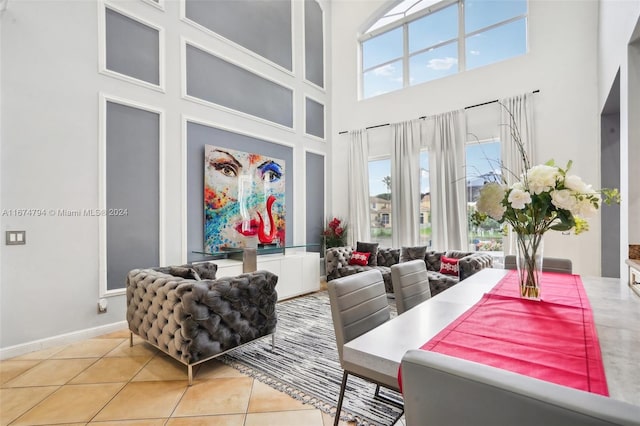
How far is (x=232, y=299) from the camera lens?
2.46 meters

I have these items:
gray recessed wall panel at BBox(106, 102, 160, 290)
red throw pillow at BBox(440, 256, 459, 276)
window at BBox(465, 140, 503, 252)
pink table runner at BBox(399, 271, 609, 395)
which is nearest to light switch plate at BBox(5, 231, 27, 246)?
gray recessed wall panel at BBox(106, 102, 160, 290)

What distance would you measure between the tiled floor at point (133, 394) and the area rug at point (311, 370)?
4.2 inches

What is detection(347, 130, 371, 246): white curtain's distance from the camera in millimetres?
6090

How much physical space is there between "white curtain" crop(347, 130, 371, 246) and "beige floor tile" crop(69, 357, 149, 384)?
164 inches

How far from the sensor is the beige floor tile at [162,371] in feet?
7.91

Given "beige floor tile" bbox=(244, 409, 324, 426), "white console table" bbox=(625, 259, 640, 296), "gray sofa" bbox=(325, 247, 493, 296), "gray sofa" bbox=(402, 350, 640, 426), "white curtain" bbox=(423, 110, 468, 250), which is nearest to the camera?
"gray sofa" bbox=(402, 350, 640, 426)

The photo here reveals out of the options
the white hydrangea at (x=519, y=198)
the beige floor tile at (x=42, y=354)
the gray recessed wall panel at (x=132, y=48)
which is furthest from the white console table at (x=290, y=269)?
the white hydrangea at (x=519, y=198)

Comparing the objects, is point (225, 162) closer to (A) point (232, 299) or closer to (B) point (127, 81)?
(B) point (127, 81)

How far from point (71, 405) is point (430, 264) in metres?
4.20

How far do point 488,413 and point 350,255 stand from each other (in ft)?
16.1

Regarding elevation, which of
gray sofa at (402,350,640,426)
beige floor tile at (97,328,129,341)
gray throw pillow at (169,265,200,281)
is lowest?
beige floor tile at (97,328,129,341)

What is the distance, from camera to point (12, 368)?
260cm

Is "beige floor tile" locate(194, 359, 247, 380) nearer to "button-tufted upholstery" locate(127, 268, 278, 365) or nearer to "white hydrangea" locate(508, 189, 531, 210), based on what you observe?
"button-tufted upholstery" locate(127, 268, 278, 365)

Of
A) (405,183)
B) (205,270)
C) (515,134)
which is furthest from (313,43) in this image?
(205,270)
